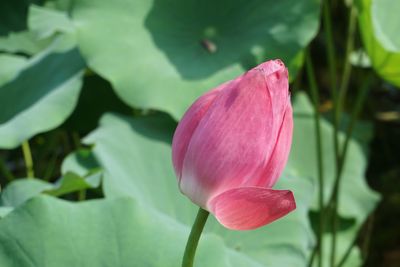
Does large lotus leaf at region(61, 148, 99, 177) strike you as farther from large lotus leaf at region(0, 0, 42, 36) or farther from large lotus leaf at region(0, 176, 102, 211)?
large lotus leaf at region(0, 0, 42, 36)

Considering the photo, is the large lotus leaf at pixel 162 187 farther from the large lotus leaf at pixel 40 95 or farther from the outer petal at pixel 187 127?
the outer petal at pixel 187 127

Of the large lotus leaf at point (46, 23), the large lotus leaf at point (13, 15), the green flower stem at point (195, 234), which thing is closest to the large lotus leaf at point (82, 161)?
the large lotus leaf at point (46, 23)

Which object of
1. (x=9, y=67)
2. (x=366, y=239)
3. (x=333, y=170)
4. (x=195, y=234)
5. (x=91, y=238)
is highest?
(x=195, y=234)

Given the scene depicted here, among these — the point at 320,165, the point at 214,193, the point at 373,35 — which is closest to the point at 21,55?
the point at 320,165

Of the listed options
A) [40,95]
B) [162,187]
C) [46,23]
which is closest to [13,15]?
[46,23]

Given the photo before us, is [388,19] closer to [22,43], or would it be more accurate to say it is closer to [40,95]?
[40,95]

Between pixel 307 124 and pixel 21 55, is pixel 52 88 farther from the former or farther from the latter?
pixel 307 124

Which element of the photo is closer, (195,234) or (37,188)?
(195,234)

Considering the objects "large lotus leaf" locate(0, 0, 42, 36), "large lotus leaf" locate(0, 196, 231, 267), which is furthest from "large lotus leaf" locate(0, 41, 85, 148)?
"large lotus leaf" locate(0, 196, 231, 267)
